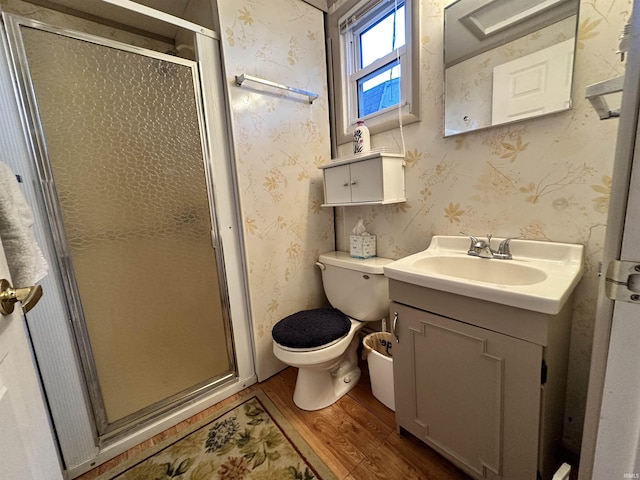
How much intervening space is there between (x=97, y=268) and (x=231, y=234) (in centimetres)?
57

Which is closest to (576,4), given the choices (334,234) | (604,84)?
(604,84)

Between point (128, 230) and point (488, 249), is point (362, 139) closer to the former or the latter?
point (488, 249)

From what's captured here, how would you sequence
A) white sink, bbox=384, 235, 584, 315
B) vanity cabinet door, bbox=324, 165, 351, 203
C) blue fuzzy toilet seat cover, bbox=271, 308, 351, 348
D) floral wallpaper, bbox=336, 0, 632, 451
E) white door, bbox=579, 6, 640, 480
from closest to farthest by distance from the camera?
white door, bbox=579, 6, 640, 480
white sink, bbox=384, 235, 584, 315
floral wallpaper, bbox=336, 0, 632, 451
blue fuzzy toilet seat cover, bbox=271, 308, 351, 348
vanity cabinet door, bbox=324, 165, 351, 203

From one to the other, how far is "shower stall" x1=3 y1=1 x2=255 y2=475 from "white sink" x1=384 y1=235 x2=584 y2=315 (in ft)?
3.21

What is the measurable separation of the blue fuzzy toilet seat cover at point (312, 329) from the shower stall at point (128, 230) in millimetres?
299

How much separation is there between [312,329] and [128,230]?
0.95 metres

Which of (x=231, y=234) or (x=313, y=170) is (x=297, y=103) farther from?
(x=231, y=234)

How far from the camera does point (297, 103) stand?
1.54m

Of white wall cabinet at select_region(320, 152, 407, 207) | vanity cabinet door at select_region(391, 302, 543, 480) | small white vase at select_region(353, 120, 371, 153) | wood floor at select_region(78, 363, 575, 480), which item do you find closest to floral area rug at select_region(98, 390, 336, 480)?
wood floor at select_region(78, 363, 575, 480)

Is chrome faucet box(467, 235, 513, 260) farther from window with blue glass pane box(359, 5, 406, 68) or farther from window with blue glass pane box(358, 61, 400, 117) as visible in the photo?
window with blue glass pane box(359, 5, 406, 68)

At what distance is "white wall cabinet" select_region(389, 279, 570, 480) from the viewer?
733 mm

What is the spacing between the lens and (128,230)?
1.15 metres

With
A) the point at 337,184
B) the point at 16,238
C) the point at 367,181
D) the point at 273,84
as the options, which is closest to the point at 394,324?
the point at 367,181

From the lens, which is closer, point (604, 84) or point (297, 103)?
point (604, 84)
